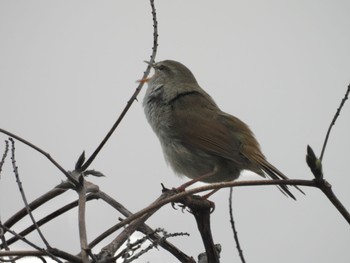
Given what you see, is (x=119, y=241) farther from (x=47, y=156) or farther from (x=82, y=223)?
(x=47, y=156)

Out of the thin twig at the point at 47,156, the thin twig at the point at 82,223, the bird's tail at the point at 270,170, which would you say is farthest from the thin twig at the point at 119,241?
the bird's tail at the point at 270,170

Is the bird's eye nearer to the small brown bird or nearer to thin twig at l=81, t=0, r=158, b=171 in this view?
the small brown bird

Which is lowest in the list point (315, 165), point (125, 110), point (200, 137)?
point (315, 165)

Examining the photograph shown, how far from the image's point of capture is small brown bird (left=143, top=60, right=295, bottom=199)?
4.31 metres

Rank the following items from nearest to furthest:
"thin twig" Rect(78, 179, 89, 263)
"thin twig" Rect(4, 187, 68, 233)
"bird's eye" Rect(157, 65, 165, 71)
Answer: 1. "thin twig" Rect(78, 179, 89, 263)
2. "thin twig" Rect(4, 187, 68, 233)
3. "bird's eye" Rect(157, 65, 165, 71)

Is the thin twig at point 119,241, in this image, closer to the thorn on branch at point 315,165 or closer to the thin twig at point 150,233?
the thin twig at point 150,233

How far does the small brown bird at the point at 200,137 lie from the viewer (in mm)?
4309

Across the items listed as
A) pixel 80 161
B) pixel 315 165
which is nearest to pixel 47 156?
pixel 80 161

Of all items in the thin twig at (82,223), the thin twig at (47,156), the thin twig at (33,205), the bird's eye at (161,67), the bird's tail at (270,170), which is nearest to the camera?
the thin twig at (82,223)

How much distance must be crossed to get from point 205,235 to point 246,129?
2.13 metres

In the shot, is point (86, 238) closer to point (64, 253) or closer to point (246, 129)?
point (64, 253)

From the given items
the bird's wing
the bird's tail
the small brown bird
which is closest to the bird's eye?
the small brown bird

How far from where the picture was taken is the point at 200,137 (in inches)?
176

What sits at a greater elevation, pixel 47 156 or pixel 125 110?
pixel 125 110
